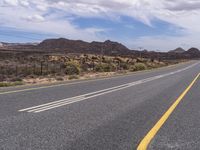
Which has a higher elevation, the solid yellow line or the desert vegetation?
the solid yellow line

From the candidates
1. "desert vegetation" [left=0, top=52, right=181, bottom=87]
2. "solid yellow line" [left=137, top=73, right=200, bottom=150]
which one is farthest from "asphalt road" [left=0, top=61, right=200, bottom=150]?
"desert vegetation" [left=0, top=52, right=181, bottom=87]

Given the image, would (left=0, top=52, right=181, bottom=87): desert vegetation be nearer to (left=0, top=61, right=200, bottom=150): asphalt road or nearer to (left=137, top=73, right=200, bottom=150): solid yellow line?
(left=0, top=61, right=200, bottom=150): asphalt road

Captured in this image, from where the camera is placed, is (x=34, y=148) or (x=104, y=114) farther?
(x=104, y=114)

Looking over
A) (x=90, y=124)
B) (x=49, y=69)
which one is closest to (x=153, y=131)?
(x=90, y=124)

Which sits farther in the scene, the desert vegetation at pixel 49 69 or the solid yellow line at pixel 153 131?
the desert vegetation at pixel 49 69

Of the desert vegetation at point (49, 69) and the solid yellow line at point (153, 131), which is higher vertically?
the solid yellow line at point (153, 131)

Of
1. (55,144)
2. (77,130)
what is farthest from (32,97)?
(55,144)

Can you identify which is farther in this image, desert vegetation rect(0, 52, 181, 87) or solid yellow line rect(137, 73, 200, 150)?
desert vegetation rect(0, 52, 181, 87)

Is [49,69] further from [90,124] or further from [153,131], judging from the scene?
[153,131]

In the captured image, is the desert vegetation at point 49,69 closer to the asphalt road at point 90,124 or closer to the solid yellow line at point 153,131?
the asphalt road at point 90,124

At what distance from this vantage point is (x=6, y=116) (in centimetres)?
882

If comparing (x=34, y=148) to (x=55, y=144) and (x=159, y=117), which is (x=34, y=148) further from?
(x=159, y=117)

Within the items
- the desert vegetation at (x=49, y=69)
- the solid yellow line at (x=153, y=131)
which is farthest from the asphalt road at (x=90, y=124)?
the desert vegetation at (x=49, y=69)

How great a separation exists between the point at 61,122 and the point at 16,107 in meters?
2.48
